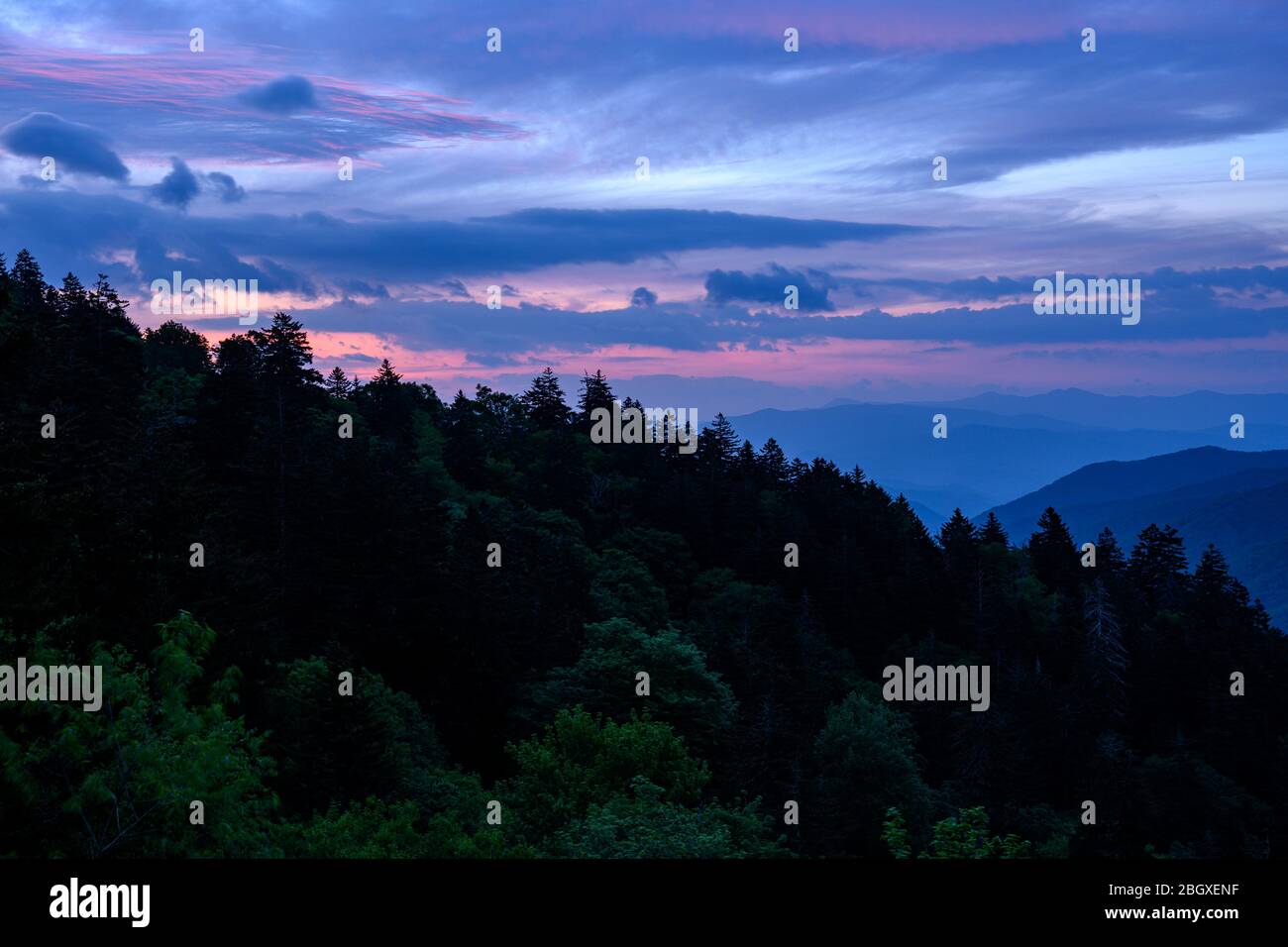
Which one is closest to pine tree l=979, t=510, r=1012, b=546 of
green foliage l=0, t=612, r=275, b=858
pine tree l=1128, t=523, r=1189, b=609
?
pine tree l=1128, t=523, r=1189, b=609

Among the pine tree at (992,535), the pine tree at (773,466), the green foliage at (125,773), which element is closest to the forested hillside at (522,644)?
the green foliage at (125,773)

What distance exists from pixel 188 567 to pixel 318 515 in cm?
1736

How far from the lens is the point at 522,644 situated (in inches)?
2466

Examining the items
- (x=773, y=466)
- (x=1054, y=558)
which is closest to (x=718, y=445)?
(x=773, y=466)

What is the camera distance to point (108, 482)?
4025cm

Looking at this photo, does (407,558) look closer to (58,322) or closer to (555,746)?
(555,746)

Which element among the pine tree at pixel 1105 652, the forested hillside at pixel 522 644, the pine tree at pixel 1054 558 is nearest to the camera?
the forested hillside at pixel 522 644

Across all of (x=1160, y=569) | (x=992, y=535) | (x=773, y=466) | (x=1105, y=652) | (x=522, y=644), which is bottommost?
(x=1105, y=652)

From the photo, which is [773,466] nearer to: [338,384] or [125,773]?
[338,384]

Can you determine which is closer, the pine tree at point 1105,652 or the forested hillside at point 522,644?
the forested hillside at point 522,644

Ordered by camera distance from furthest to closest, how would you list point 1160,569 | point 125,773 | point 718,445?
point 718,445 → point 1160,569 → point 125,773

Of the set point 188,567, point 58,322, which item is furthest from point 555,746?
point 58,322

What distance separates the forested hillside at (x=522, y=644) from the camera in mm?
25547

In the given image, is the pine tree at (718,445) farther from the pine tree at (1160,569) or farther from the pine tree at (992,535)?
the pine tree at (1160,569)
